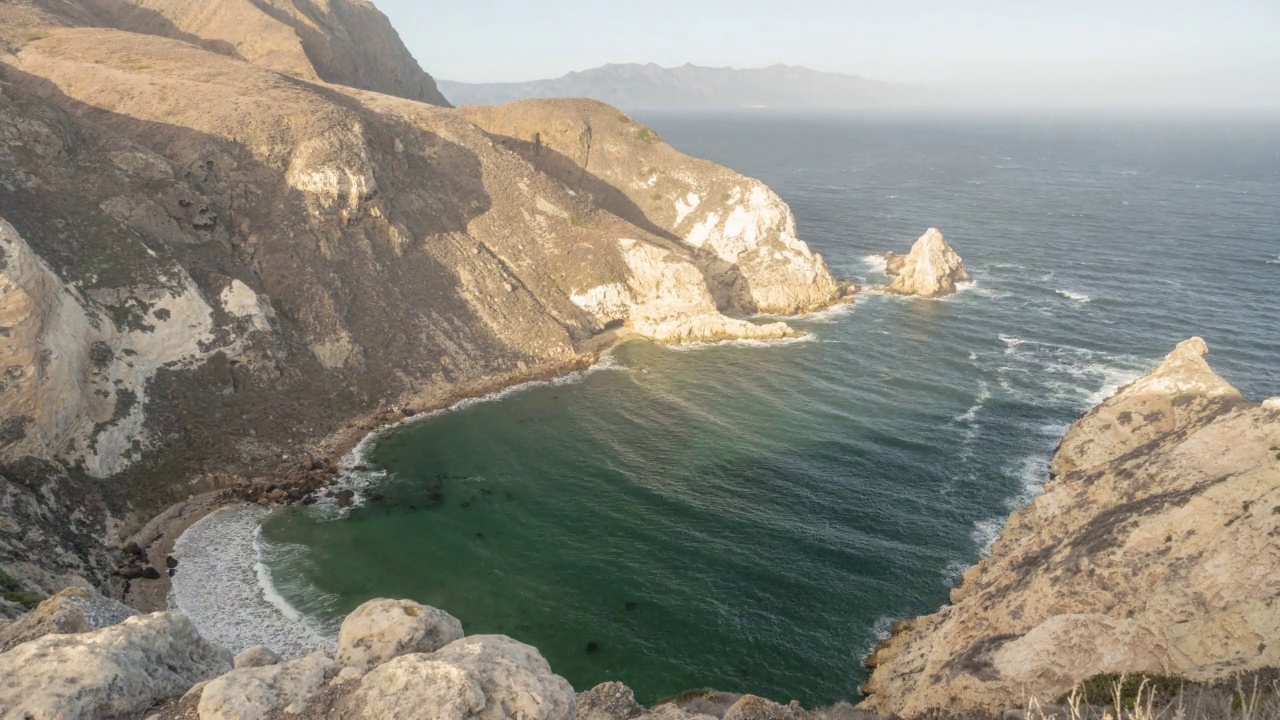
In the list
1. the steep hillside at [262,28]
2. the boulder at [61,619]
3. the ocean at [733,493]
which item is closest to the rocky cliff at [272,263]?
the steep hillside at [262,28]

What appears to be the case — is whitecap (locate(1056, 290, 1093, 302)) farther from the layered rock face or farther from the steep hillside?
the steep hillside

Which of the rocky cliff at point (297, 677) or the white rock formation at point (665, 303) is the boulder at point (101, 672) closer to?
the rocky cliff at point (297, 677)

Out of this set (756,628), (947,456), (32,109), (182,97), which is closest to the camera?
(756,628)

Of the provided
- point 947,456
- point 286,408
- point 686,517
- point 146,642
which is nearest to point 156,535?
point 286,408

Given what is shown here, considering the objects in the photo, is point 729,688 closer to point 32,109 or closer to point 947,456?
point 947,456

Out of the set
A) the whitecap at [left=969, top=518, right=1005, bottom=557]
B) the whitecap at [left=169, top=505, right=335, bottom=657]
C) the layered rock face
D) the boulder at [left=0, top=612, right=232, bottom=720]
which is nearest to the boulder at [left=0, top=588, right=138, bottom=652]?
the boulder at [left=0, top=612, right=232, bottom=720]

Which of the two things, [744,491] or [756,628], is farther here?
[744,491]
